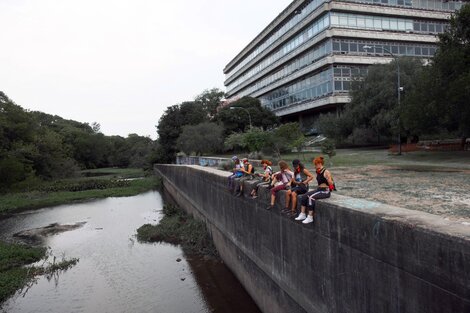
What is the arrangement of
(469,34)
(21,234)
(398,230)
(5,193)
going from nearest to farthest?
(398,230) < (469,34) < (21,234) < (5,193)

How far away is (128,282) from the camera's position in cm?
1541

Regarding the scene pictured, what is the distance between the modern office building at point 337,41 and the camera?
54.3m

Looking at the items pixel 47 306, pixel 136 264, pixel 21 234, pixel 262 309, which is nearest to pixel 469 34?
pixel 262 309

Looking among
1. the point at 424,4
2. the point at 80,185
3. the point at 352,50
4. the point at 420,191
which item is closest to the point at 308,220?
the point at 420,191

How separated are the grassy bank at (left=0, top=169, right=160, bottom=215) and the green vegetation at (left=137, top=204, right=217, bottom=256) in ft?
62.5

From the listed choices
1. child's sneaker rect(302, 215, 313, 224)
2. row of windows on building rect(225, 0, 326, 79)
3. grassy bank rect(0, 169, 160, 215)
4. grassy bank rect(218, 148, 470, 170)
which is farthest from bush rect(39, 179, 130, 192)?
child's sneaker rect(302, 215, 313, 224)

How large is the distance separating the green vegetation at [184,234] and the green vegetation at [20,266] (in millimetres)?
4826

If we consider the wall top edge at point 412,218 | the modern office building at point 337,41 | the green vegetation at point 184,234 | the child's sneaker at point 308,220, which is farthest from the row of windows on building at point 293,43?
the wall top edge at point 412,218

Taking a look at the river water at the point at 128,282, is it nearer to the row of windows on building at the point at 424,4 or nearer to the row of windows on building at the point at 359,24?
the row of windows on building at the point at 359,24

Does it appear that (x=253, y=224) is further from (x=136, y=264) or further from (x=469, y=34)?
(x=469, y=34)

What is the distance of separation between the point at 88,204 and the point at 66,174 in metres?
27.5

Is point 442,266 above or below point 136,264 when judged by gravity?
above

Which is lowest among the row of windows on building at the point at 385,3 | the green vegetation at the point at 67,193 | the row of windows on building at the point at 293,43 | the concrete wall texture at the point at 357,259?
the green vegetation at the point at 67,193

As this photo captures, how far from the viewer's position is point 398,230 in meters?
5.19
